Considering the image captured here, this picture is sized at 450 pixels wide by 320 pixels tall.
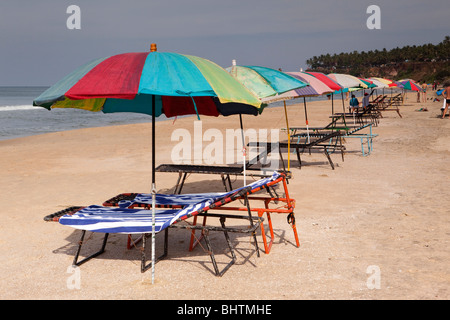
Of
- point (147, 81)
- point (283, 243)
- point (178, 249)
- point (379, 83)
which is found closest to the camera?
point (147, 81)

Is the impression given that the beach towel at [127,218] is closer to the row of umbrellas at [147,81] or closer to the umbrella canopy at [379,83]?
the row of umbrellas at [147,81]

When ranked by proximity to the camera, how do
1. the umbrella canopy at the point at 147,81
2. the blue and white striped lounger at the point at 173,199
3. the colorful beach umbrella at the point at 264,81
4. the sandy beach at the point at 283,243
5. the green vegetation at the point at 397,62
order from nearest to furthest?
the umbrella canopy at the point at 147,81
the sandy beach at the point at 283,243
the blue and white striped lounger at the point at 173,199
the colorful beach umbrella at the point at 264,81
the green vegetation at the point at 397,62

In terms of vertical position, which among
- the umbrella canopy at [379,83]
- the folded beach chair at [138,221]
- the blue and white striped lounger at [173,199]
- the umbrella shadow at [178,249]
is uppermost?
the umbrella canopy at [379,83]

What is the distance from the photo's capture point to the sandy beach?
4.59 meters

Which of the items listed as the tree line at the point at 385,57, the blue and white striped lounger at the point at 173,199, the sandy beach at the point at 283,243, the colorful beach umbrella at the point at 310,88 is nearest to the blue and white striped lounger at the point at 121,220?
the blue and white striped lounger at the point at 173,199

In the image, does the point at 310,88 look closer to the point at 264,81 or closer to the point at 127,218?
the point at 264,81

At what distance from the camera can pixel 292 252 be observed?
18.4 feet

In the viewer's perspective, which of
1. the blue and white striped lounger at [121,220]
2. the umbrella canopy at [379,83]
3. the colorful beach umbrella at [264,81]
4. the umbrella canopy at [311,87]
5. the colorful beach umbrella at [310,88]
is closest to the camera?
the blue and white striped lounger at [121,220]

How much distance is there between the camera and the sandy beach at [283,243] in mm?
4594

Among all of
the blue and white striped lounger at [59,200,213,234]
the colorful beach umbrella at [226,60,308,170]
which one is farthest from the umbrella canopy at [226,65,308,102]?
the blue and white striped lounger at [59,200,213,234]

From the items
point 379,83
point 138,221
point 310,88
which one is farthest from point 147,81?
point 379,83

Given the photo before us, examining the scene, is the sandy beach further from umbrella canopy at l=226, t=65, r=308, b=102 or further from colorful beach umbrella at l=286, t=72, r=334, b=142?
umbrella canopy at l=226, t=65, r=308, b=102

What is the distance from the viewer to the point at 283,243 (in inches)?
234
